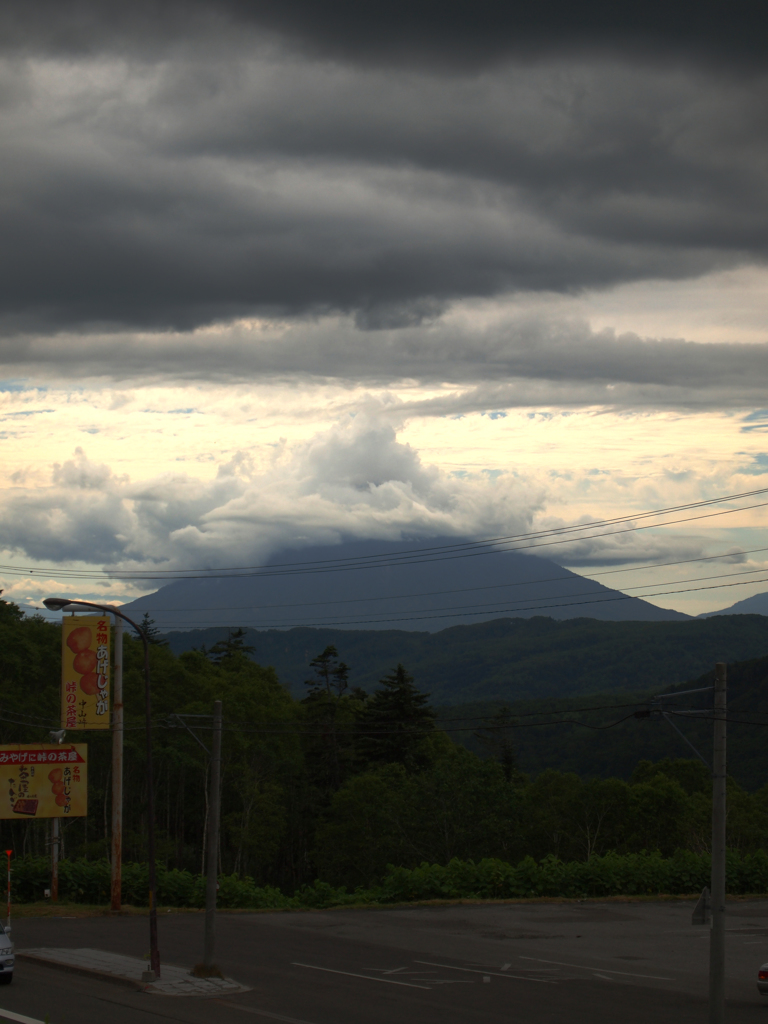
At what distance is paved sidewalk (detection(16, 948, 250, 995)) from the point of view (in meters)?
23.2

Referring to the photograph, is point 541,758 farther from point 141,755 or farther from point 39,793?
point 39,793

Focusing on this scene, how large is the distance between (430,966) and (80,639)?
1832 cm

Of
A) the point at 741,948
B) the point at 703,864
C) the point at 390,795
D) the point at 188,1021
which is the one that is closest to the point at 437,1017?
the point at 188,1021

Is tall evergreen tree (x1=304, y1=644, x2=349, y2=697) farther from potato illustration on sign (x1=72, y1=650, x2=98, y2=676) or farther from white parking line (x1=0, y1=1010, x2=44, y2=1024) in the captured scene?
white parking line (x1=0, y1=1010, x2=44, y2=1024)

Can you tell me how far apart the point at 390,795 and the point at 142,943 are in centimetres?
4655

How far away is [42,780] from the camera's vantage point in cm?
3966

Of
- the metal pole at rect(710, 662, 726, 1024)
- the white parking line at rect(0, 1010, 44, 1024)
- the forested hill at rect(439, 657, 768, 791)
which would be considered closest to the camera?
the metal pole at rect(710, 662, 726, 1024)

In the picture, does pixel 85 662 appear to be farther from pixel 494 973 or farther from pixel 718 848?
pixel 718 848

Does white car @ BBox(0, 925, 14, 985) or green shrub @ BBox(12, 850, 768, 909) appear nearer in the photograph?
white car @ BBox(0, 925, 14, 985)

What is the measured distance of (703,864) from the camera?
45.3 m

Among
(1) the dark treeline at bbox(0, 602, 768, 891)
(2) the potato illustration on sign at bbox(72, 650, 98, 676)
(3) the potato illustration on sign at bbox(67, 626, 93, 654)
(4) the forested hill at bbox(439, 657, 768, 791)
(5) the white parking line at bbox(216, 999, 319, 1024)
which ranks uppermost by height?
(3) the potato illustration on sign at bbox(67, 626, 93, 654)

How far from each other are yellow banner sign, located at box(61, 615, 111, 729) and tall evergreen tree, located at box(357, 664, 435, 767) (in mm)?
49972

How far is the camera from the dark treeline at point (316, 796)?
7206 centimetres

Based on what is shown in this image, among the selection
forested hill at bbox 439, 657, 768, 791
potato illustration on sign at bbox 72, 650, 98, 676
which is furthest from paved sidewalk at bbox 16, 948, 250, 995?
forested hill at bbox 439, 657, 768, 791
